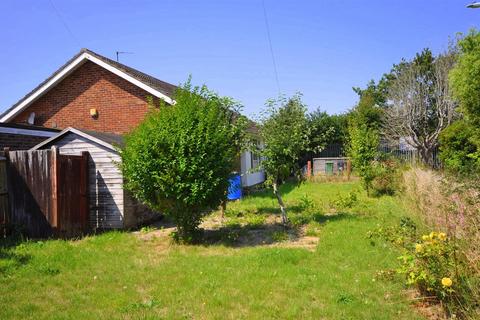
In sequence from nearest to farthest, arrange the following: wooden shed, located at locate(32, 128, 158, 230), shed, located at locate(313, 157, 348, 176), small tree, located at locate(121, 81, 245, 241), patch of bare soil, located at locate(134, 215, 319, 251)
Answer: small tree, located at locate(121, 81, 245, 241) < patch of bare soil, located at locate(134, 215, 319, 251) < wooden shed, located at locate(32, 128, 158, 230) < shed, located at locate(313, 157, 348, 176)

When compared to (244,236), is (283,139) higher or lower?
higher

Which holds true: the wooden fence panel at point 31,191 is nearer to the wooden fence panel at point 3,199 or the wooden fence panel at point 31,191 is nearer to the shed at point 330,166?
the wooden fence panel at point 3,199

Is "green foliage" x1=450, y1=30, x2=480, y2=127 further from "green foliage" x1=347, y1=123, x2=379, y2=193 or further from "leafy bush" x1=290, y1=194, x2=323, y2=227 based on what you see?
"leafy bush" x1=290, y1=194, x2=323, y2=227

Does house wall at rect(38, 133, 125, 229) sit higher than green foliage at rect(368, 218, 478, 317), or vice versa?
house wall at rect(38, 133, 125, 229)

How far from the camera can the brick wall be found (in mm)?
10898

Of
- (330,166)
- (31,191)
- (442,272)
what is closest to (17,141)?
(31,191)

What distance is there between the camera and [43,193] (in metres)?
9.13

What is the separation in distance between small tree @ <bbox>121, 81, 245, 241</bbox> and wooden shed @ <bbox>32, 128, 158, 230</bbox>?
136cm

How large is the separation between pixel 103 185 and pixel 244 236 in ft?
12.6

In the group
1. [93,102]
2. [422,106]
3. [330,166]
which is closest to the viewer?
[93,102]

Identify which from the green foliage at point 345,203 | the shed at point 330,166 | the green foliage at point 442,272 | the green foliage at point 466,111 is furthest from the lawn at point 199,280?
the shed at point 330,166

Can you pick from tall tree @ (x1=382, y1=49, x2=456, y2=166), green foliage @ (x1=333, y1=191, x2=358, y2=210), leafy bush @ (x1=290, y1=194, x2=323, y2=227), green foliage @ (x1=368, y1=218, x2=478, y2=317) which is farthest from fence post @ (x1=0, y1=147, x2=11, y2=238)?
tall tree @ (x1=382, y1=49, x2=456, y2=166)

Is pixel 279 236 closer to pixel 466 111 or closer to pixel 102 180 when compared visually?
pixel 102 180

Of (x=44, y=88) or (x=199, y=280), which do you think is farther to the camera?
(x=44, y=88)
